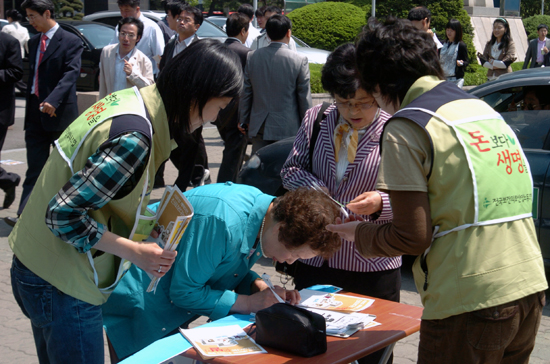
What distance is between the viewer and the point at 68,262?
1.93m

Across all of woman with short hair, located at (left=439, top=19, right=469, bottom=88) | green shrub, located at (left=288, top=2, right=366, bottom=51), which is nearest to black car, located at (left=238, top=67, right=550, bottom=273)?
woman with short hair, located at (left=439, top=19, right=469, bottom=88)

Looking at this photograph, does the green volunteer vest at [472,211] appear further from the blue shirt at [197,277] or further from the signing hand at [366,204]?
the blue shirt at [197,277]

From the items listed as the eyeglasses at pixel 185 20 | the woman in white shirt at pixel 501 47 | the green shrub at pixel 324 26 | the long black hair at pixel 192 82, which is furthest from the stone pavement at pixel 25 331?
the green shrub at pixel 324 26

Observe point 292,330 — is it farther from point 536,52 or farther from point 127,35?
point 536,52

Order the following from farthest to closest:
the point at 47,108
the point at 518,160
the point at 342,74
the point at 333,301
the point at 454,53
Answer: the point at 454,53, the point at 47,108, the point at 342,74, the point at 333,301, the point at 518,160

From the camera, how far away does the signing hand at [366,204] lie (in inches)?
98.0

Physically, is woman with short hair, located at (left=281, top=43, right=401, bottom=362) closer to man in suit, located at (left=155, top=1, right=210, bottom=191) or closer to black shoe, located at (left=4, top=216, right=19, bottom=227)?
man in suit, located at (left=155, top=1, right=210, bottom=191)

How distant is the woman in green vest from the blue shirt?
37 cm

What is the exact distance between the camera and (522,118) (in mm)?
4543

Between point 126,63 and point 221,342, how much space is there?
444 centimetres

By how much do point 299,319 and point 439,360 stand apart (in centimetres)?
50

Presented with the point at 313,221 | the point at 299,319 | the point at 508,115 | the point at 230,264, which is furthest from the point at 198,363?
the point at 508,115

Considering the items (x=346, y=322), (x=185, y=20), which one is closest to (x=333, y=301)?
(x=346, y=322)

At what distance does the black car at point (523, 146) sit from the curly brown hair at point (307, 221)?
2.28 m
